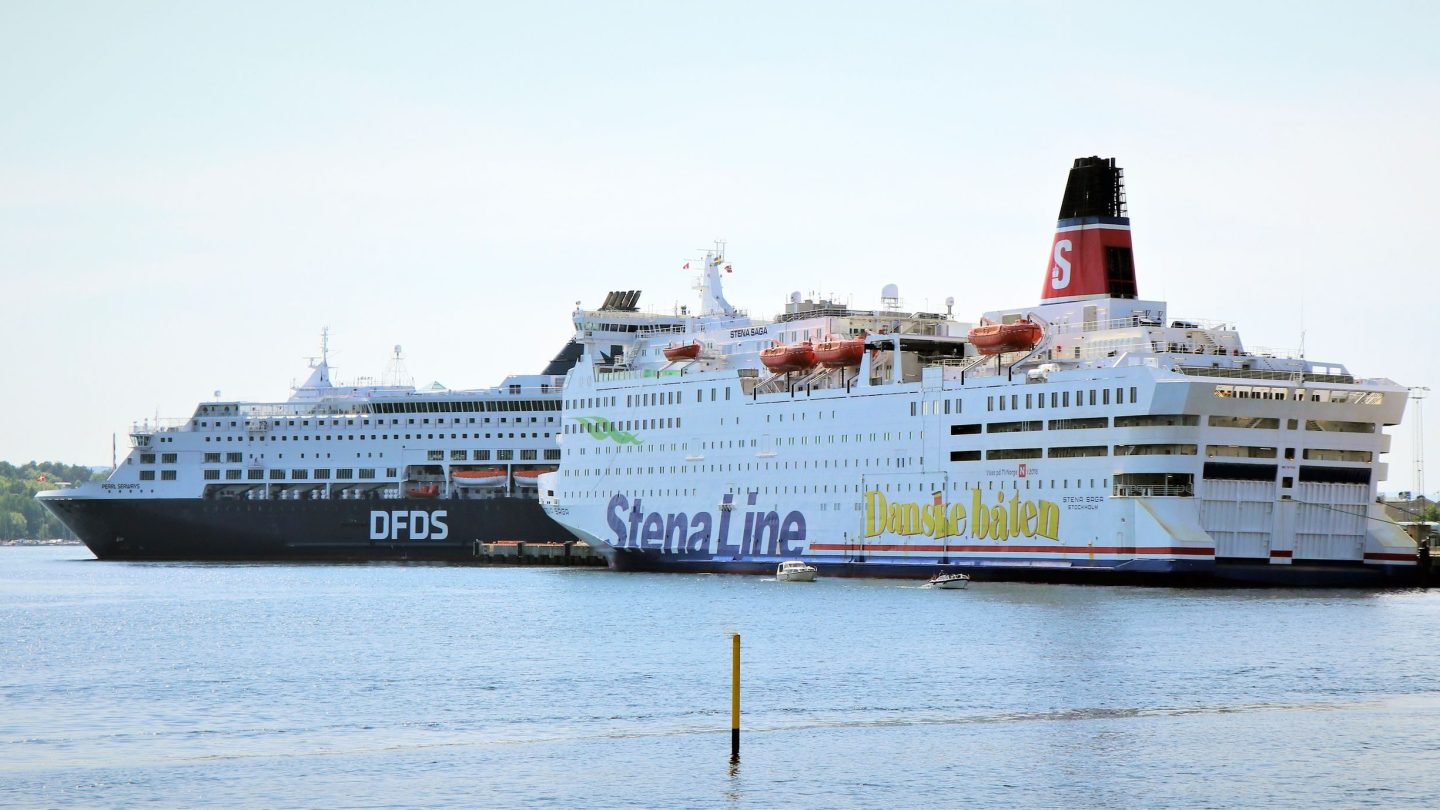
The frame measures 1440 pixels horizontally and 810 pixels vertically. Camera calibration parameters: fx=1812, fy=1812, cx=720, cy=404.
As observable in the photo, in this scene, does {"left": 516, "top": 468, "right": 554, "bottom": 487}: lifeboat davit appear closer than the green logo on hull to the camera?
No

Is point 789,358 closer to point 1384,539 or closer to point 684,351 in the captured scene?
point 684,351

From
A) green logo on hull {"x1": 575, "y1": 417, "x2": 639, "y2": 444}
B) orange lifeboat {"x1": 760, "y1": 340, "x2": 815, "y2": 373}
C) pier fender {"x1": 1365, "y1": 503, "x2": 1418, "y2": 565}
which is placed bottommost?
pier fender {"x1": 1365, "y1": 503, "x2": 1418, "y2": 565}

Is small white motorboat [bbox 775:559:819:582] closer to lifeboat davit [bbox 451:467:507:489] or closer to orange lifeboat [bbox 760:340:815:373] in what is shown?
orange lifeboat [bbox 760:340:815:373]

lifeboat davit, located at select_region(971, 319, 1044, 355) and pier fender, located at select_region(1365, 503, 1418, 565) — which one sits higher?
lifeboat davit, located at select_region(971, 319, 1044, 355)

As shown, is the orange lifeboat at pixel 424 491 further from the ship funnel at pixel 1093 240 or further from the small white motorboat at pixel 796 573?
the ship funnel at pixel 1093 240

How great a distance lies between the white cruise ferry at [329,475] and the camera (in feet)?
295

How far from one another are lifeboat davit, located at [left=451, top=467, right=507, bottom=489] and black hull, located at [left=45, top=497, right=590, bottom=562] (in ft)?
7.35

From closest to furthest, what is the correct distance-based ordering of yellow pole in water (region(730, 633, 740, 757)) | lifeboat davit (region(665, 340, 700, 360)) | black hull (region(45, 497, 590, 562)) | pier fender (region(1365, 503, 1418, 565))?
yellow pole in water (region(730, 633, 740, 757)) < pier fender (region(1365, 503, 1418, 565)) < lifeboat davit (region(665, 340, 700, 360)) < black hull (region(45, 497, 590, 562))

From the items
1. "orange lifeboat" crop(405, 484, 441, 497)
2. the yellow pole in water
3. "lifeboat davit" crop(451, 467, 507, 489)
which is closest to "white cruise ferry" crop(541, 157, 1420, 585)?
"lifeboat davit" crop(451, 467, 507, 489)

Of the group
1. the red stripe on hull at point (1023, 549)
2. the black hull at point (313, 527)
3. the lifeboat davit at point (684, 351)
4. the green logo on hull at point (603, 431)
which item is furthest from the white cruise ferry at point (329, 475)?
the red stripe on hull at point (1023, 549)

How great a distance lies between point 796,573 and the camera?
5962cm

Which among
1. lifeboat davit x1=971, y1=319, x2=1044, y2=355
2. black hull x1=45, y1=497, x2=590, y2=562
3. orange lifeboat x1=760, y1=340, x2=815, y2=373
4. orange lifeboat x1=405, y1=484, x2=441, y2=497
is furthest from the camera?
orange lifeboat x1=405, y1=484, x2=441, y2=497

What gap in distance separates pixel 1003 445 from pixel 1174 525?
6.59 metres

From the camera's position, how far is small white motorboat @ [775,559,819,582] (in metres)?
59.7
